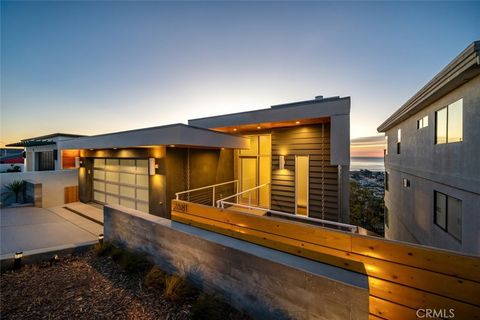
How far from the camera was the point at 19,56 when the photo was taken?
10258 millimetres

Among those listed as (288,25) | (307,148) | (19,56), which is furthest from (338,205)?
(19,56)

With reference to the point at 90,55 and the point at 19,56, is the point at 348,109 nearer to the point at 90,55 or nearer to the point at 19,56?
the point at 90,55

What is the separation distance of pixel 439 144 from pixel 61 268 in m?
11.5

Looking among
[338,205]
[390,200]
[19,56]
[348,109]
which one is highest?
[19,56]

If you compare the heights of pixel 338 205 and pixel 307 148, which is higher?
pixel 307 148

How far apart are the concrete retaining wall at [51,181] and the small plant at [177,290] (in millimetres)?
10807

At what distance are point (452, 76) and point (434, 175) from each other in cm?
343

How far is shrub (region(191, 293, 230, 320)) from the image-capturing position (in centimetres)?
319

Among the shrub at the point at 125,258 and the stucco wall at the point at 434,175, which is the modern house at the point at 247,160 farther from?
the stucco wall at the point at 434,175

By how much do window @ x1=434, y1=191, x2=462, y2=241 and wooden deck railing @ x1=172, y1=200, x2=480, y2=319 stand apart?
183 inches

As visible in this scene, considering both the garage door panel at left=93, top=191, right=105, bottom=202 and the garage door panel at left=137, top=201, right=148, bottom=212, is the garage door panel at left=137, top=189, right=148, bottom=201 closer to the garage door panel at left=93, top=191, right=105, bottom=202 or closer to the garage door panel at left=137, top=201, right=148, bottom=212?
the garage door panel at left=137, top=201, right=148, bottom=212

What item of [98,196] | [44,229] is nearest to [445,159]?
[44,229]

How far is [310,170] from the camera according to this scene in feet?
22.4

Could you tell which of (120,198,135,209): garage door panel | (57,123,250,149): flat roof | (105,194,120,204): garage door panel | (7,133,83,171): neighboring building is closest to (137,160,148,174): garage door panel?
(57,123,250,149): flat roof
